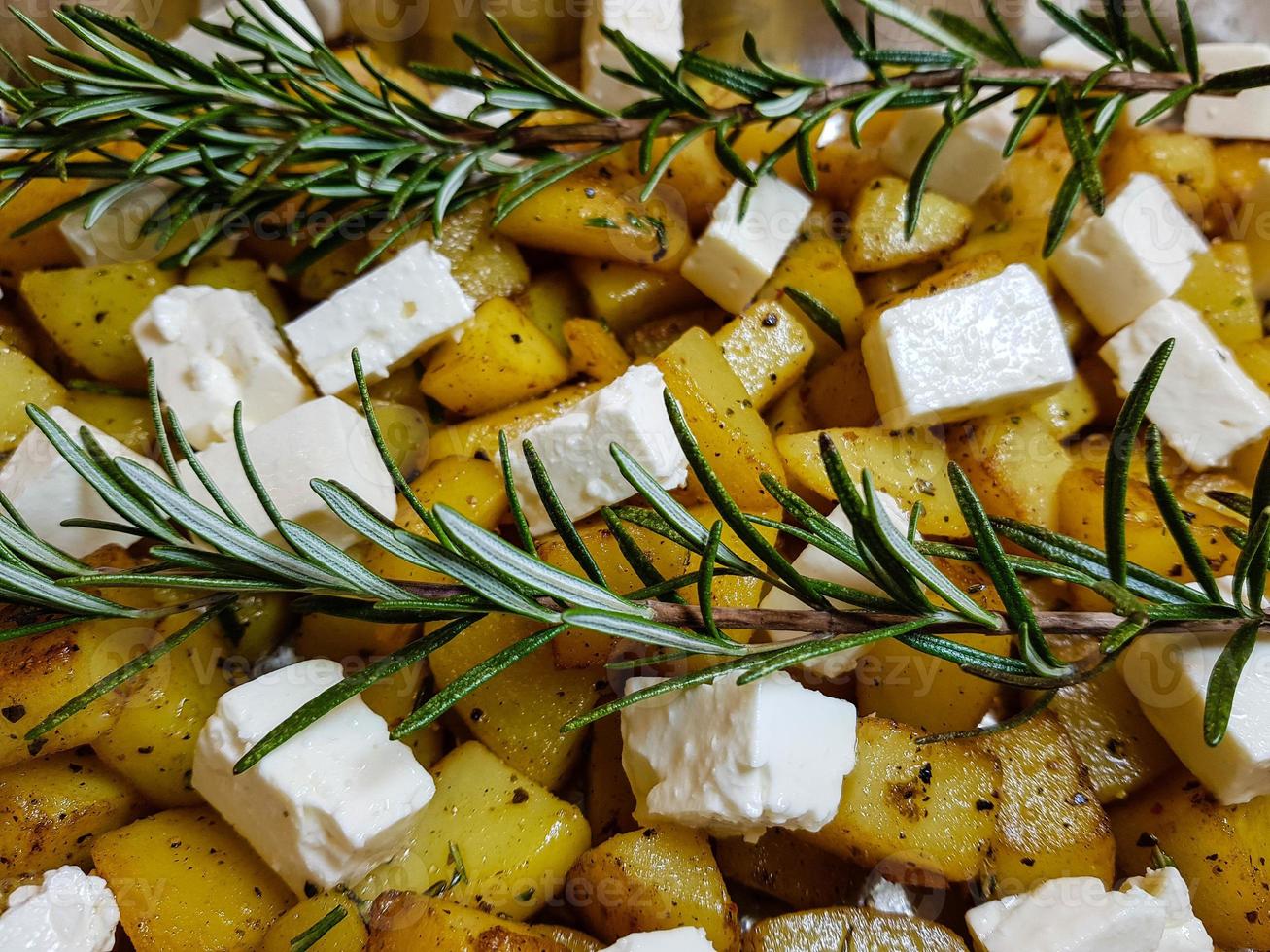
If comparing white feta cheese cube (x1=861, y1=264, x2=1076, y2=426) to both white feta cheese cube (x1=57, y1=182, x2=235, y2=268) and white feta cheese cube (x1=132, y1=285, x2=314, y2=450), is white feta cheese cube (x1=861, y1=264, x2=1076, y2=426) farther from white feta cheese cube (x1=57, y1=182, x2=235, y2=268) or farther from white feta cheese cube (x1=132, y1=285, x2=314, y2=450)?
white feta cheese cube (x1=57, y1=182, x2=235, y2=268)

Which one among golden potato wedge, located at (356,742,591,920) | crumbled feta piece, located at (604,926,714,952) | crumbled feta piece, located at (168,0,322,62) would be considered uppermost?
crumbled feta piece, located at (168,0,322,62)

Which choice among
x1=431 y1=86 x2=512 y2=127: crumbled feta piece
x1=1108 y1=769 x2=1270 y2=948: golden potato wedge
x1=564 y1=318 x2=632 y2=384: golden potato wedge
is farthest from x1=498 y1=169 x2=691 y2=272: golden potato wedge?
x1=1108 y1=769 x2=1270 y2=948: golden potato wedge

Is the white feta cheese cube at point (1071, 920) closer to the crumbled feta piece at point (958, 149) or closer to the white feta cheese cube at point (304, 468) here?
the white feta cheese cube at point (304, 468)

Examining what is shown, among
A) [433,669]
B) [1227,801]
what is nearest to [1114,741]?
[1227,801]

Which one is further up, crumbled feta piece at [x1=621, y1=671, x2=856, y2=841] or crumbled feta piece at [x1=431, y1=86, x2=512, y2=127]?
crumbled feta piece at [x1=431, y1=86, x2=512, y2=127]

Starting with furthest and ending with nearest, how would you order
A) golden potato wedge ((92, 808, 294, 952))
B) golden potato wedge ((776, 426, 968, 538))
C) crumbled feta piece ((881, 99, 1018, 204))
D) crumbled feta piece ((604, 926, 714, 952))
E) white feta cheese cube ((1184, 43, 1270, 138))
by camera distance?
1. white feta cheese cube ((1184, 43, 1270, 138))
2. crumbled feta piece ((881, 99, 1018, 204))
3. golden potato wedge ((776, 426, 968, 538))
4. golden potato wedge ((92, 808, 294, 952))
5. crumbled feta piece ((604, 926, 714, 952))

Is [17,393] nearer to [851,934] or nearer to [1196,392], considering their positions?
[851,934]

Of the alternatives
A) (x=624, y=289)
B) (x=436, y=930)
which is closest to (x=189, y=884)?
(x=436, y=930)
